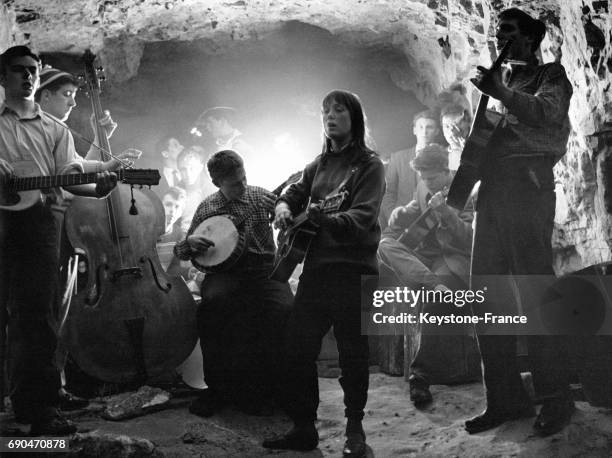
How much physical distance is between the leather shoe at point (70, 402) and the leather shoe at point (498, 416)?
7.71ft

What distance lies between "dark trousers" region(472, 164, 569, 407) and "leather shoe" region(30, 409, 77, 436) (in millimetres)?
2272

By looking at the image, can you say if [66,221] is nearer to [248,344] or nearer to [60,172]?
[60,172]

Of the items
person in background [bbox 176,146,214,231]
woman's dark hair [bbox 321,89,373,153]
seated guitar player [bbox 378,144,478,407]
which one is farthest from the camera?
person in background [bbox 176,146,214,231]

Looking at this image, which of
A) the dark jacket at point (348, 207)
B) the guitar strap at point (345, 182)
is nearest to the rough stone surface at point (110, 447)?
the dark jacket at point (348, 207)

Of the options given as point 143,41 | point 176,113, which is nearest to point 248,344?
point 143,41

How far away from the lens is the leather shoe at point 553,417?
9.93 feet

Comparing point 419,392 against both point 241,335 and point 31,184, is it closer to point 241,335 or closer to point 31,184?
point 241,335

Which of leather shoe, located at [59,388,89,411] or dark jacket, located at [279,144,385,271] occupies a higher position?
dark jacket, located at [279,144,385,271]

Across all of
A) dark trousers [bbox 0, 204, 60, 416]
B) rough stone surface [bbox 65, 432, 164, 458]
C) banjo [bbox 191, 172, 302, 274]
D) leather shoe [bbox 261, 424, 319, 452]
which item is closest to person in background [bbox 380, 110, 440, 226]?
banjo [bbox 191, 172, 302, 274]

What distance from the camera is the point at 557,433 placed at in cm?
303

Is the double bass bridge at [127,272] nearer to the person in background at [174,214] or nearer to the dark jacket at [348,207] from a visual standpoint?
the dark jacket at [348,207]

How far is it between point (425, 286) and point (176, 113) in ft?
15.8

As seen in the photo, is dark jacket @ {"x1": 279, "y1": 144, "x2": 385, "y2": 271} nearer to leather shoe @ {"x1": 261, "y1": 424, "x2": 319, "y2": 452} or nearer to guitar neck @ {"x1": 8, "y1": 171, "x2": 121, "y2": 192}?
leather shoe @ {"x1": 261, "y1": 424, "x2": 319, "y2": 452}

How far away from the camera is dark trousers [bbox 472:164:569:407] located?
3.21 m
